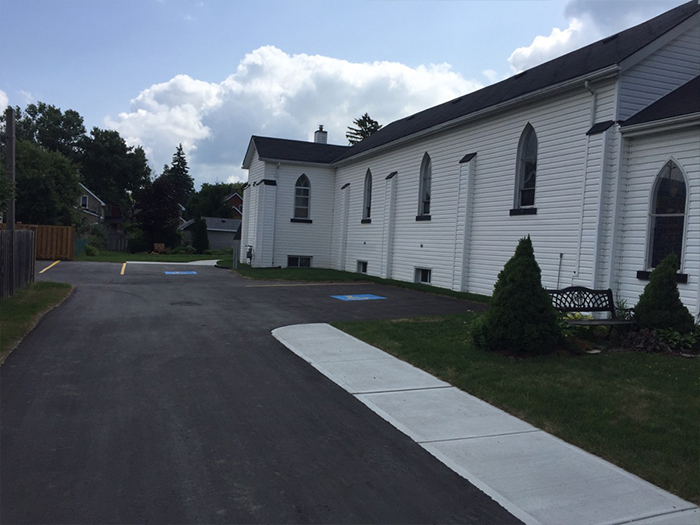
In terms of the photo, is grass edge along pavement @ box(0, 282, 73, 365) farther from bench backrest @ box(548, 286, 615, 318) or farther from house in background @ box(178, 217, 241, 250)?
house in background @ box(178, 217, 241, 250)

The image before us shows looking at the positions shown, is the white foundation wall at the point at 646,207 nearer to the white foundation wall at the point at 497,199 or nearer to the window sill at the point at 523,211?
the white foundation wall at the point at 497,199

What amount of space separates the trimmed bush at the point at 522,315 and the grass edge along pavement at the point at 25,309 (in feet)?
23.8

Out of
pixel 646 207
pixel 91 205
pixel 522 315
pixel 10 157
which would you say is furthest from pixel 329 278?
pixel 91 205

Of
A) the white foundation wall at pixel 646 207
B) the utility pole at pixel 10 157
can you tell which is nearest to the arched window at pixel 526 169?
the white foundation wall at pixel 646 207

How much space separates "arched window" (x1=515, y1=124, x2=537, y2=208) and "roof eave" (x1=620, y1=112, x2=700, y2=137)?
10.7 ft

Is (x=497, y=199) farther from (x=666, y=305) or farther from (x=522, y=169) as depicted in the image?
(x=666, y=305)

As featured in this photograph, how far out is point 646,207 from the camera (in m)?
12.0

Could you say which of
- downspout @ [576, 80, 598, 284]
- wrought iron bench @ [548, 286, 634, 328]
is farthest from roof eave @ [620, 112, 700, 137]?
wrought iron bench @ [548, 286, 634, 328]

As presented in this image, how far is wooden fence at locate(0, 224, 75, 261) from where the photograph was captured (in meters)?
32.8

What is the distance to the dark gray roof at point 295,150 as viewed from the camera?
2870 centimetres

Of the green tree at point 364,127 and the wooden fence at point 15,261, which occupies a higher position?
the green tree at point 364,127

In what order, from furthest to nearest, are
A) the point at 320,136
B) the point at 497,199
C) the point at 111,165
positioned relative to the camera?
1. the point at 111,165
2. the point at 320,136
3. the point at 497,199

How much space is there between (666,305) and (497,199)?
7989 millimetres

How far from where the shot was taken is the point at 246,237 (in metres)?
33.1
